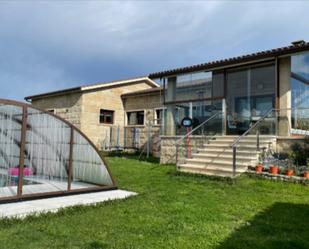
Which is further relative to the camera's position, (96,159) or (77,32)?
(77,32)

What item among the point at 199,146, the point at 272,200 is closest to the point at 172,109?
the point at 199,146

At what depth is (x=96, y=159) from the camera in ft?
27.2

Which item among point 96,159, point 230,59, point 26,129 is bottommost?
point 96,159

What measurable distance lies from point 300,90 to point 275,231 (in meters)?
8.15

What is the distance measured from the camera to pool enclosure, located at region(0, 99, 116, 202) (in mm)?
6969

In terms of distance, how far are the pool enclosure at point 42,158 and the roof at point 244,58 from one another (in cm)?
682

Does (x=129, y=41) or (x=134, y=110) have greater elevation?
(x=129, y=41)

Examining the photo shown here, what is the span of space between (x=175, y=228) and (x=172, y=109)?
9172mm

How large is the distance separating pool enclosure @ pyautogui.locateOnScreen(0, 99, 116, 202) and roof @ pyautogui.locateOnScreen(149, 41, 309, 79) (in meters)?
6.82

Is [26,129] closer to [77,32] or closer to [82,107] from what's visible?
[77,32]

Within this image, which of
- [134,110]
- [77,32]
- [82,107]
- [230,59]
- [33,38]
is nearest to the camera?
[230,59]

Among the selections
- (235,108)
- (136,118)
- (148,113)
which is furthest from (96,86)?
(235,108)

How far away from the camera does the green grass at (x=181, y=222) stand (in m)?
4.27

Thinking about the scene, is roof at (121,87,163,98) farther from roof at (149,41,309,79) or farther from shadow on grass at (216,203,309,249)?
shadow on grass at (216,203,309,249)
